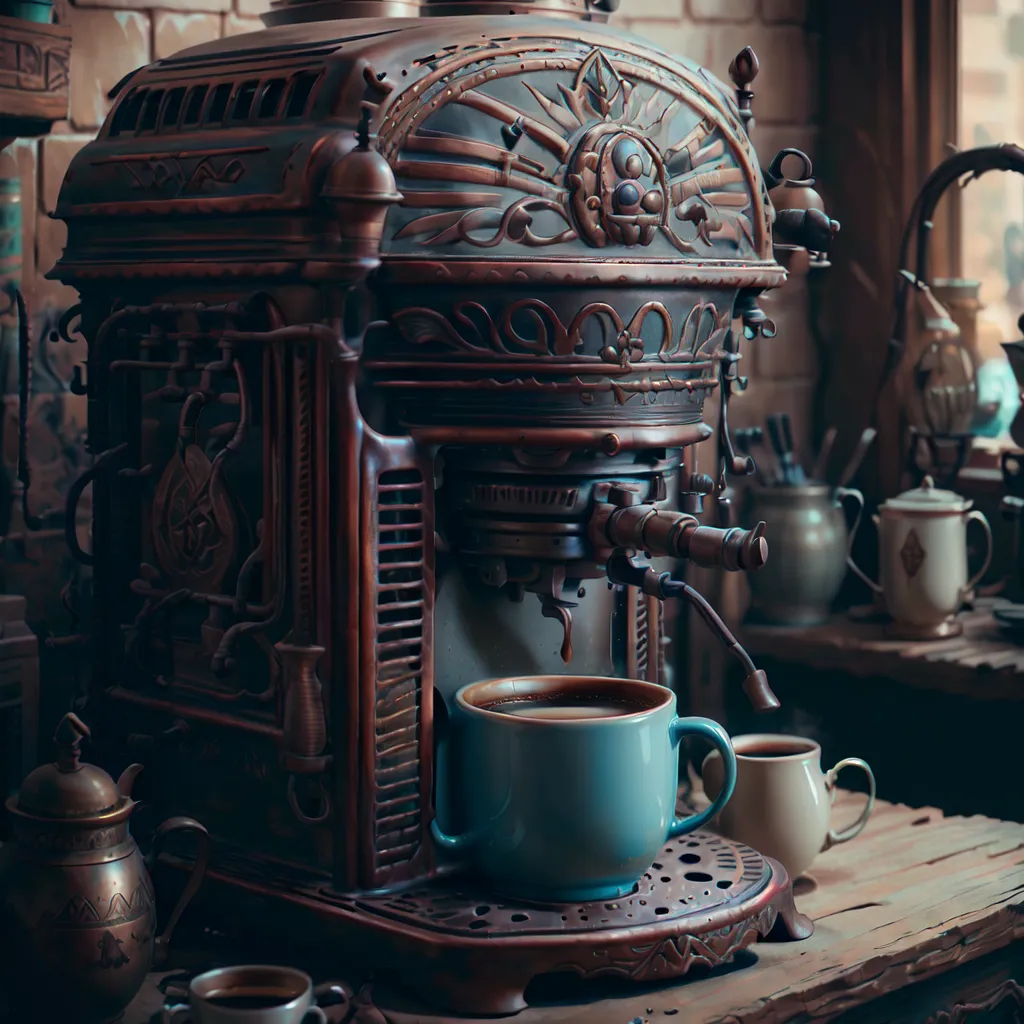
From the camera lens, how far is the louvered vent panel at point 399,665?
1501 mm

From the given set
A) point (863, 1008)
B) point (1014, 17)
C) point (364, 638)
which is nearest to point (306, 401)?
point (364, 638)

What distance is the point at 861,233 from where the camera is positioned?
2.74 metres

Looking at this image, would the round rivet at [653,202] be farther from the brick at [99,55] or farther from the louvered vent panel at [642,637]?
the brick at [99,55]

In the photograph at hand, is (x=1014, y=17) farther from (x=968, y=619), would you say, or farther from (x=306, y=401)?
(x=306, y=401)

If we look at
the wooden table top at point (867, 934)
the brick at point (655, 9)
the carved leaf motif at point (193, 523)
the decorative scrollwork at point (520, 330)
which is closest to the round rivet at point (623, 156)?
the decorative scrollwork at point (520, 330)

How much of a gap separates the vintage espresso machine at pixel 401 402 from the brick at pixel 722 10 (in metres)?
0.95

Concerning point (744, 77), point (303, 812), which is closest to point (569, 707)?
point (303, 812)

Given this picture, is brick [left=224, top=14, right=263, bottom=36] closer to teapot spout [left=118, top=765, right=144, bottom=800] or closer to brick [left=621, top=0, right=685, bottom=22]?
brick [left=621, top=0, right=685, bottom=22]

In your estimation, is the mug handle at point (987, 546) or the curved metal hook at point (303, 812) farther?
the mug handle at point (987, 546)

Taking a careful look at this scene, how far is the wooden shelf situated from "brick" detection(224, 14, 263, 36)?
1.07m

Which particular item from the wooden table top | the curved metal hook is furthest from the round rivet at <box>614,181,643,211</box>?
the wooden table top

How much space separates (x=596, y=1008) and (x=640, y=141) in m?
0.72

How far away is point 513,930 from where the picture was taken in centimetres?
145

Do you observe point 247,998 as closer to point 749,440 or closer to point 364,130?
point 364,130
